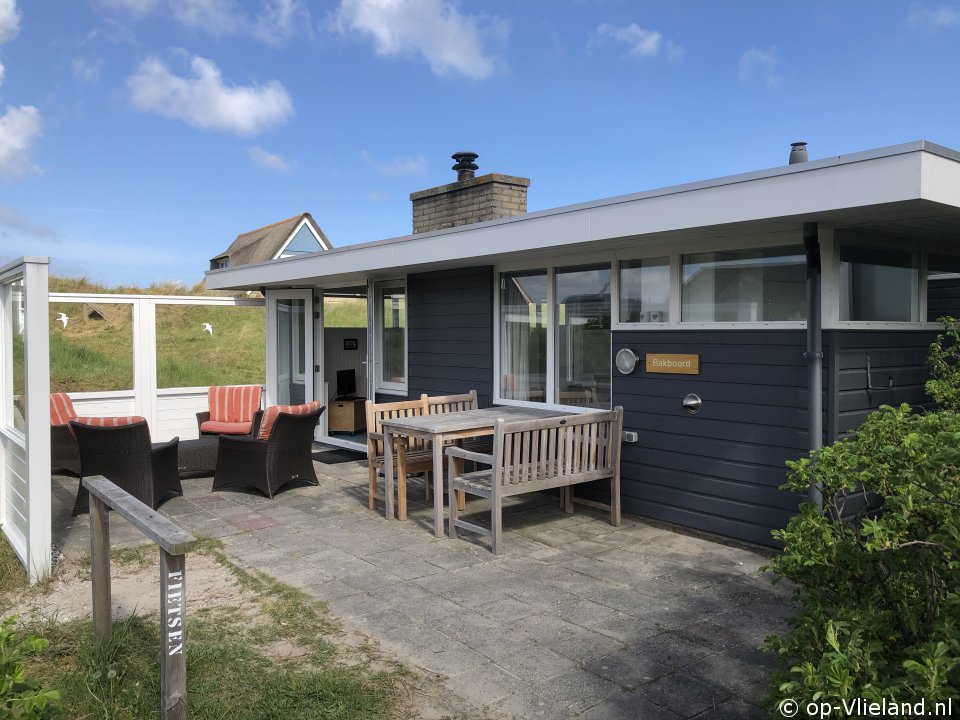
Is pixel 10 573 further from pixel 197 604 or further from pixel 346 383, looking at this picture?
pixel 346 383

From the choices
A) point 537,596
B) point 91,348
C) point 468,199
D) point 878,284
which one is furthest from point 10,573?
point 91,348

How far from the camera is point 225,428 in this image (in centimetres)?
830

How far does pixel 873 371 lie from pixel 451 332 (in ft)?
12.9

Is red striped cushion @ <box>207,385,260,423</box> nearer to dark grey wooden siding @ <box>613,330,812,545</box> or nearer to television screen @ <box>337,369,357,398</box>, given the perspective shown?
television screen @ <box>337,369,357,398</box>

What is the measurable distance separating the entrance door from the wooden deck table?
12.7ft

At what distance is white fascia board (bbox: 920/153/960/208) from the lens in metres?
3.65

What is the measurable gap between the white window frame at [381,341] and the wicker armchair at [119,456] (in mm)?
2982

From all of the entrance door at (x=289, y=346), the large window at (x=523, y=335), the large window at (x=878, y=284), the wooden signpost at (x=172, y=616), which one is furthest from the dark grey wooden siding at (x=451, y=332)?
the wooden signpost at (x=172, y=616)

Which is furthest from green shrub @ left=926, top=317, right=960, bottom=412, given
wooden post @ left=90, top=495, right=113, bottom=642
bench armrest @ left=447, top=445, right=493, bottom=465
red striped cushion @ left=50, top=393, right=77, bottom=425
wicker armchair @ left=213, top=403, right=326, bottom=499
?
red striped cushion @ left=50, top=393, right=77, bottom=425

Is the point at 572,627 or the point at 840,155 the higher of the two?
the point at 840,155

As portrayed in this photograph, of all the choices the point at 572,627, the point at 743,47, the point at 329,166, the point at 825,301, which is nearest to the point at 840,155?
the point at 825,301

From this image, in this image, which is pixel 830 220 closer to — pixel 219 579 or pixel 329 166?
pixel 219 579

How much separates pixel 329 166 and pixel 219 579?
21.4m

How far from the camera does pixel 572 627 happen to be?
379cm
